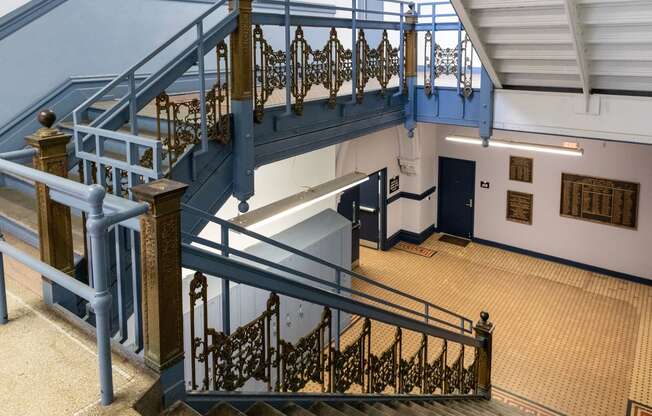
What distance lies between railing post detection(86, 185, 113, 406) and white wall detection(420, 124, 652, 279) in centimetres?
999

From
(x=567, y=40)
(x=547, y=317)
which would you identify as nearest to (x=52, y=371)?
(x=567, y=40)

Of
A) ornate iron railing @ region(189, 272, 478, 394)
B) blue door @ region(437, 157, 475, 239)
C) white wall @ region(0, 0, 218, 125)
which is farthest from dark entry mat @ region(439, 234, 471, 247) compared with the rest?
white wall @ region(0, 0, 218, 125)

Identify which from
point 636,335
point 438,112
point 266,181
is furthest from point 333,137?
point 636,335

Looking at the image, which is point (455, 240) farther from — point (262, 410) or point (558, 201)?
point (262, 410)

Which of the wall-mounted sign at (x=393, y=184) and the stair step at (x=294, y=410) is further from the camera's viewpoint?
the wall-mounted sign at (x=393, y=184)

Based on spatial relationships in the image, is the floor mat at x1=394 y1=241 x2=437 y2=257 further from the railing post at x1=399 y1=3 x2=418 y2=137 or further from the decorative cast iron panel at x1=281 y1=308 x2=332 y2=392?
the decorative cast iron panel at x1=281 y1=308 x2=332 y2=392

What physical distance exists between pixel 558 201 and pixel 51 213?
10.1 m

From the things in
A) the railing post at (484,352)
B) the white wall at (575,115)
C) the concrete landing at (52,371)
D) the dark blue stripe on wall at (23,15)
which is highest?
the dark blue stripe on wall at (23,15)

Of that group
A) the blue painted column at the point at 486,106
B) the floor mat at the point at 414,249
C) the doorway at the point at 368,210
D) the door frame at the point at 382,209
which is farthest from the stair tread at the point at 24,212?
the floor mat at the point at 414,249

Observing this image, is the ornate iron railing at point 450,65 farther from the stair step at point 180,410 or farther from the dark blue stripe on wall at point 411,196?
the stair step at point 180,410

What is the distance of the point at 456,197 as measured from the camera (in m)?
12.3

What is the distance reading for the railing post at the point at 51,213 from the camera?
2541 millimetres

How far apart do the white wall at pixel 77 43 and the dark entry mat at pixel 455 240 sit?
7.46 metres

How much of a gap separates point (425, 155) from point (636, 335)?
205 inches
